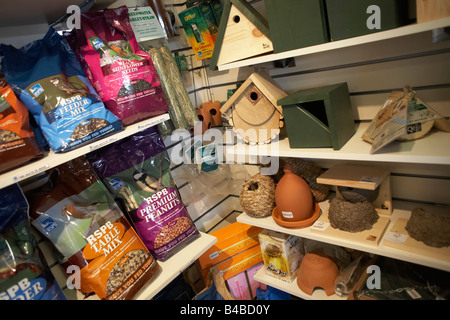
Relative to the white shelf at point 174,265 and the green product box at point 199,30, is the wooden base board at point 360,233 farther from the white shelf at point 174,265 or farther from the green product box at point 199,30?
the green product box at point 199,30

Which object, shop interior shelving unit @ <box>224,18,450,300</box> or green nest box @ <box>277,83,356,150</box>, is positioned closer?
shop interior shelving unit @ <box>224,18,450,300</box>

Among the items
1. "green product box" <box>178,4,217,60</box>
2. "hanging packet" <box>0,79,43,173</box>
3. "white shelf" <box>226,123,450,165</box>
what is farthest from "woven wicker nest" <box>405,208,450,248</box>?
"hanging packet" <box>0,79,43,173</box>

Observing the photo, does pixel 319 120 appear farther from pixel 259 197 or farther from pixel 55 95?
pixel 55 95

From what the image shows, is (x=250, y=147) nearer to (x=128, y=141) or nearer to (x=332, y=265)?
(x=128, y=141)

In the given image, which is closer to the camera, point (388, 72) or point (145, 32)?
point (388, 72)

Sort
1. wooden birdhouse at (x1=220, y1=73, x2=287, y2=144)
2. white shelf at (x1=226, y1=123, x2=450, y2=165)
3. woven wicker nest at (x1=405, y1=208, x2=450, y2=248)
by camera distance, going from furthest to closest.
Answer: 1. wooden birdhouse at (x1=220, y1=73, x2=287, y2=144)
2. woven wicker nest at (x1=405, y1=208, x2=450, y2=248)
3. white shelf at (x1=226, y1=123, x2=450, y2=165)

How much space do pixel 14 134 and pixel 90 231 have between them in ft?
1.57

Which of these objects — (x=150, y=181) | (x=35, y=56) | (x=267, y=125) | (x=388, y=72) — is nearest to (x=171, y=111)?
(x=150, y=181)

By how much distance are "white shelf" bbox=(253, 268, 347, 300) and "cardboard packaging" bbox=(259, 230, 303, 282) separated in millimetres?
25

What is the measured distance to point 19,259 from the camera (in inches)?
38.5

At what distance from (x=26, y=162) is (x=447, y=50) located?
1729 mm

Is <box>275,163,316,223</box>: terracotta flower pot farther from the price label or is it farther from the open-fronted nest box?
the price label

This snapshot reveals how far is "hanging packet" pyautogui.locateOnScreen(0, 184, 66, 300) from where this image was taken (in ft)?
3.08

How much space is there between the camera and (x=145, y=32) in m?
1.51
